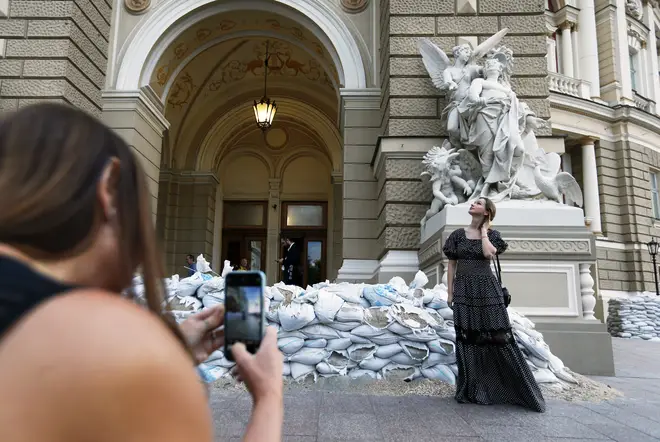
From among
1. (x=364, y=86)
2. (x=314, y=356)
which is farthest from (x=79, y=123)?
(x=364, y=86)

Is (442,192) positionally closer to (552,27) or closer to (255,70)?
(255,70)

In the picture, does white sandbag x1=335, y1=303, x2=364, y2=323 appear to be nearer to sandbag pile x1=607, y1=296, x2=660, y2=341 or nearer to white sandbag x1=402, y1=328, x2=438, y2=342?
white sandbag x1=402, y1=328, x2=438, y2=342

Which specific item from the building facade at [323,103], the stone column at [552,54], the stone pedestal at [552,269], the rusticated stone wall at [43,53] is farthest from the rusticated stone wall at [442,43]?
the stone column at [552,54]

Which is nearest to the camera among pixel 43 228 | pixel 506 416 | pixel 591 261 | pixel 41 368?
pixel 41 368

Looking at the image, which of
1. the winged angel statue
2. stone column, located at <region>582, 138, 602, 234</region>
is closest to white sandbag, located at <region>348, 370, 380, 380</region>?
the winged angel statue

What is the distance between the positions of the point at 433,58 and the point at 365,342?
5.10 m

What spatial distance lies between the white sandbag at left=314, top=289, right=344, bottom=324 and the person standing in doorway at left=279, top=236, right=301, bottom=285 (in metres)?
11.0

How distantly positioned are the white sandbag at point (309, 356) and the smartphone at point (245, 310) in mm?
3569

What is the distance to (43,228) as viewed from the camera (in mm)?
670

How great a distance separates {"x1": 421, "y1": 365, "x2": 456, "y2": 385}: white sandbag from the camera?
4.46 meters

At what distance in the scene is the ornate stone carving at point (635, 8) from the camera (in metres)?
20.2

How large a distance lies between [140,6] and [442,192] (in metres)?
7.18

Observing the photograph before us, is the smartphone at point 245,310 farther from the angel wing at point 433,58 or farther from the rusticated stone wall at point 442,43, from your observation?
the rusticated stone wall at point 442,43

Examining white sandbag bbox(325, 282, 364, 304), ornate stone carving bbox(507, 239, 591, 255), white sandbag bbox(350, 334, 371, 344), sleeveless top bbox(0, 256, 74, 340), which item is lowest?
white sandbag bbox(350, 334, 371, 344)
